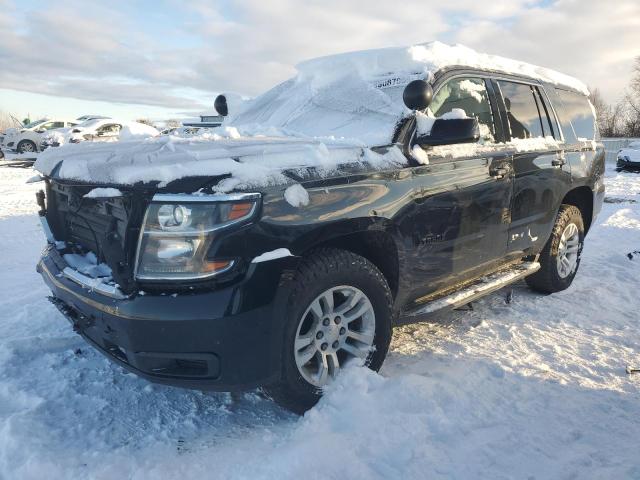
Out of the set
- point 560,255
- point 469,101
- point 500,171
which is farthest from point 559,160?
point 469,101

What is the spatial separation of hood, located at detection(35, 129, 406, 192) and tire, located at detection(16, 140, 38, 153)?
70.9 feet

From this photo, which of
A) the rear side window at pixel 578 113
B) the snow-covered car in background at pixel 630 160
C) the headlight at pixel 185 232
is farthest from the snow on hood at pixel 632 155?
the headlight at pixel 185 232

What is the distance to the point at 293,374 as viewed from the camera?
7.84 ft

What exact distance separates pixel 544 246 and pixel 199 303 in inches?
133

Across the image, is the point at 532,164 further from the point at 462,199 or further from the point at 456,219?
the point at 456,219

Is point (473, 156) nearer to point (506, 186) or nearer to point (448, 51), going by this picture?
point (506, 186)

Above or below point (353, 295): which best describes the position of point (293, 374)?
below

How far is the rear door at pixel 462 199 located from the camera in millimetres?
2955

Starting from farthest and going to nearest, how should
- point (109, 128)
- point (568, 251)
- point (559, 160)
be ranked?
1. point (109, 128)
2. point (568, 251)
3. point (559, 160)

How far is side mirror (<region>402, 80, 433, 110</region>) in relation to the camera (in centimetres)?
280

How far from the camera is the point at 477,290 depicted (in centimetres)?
352

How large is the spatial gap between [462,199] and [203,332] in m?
1.87

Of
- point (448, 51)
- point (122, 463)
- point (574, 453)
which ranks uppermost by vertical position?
point (448, 51)

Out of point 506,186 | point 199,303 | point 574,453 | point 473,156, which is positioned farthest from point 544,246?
point 199,303
